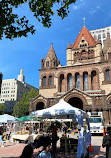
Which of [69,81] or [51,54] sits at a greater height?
[51,54]

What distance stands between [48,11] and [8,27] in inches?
91.0

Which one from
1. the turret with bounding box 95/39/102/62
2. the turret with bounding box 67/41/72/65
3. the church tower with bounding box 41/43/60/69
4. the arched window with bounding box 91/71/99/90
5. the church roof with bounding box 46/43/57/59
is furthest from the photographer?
the turret with bounding box 67/41/72/65

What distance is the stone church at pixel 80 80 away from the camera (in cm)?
2811

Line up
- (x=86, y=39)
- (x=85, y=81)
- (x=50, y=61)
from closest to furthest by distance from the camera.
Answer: (x=85, y=81), (x=50, y=61), (x=86, y=39)

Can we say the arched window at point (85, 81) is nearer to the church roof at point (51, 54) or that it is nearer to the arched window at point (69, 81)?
the arched window at point (69, 81)

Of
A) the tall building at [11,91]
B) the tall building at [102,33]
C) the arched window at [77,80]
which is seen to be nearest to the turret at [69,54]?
the arched window at [77,80]

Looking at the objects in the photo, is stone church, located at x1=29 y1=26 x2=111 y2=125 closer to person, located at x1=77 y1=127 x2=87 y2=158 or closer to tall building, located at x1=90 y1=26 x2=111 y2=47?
person, located at x1=77 y1=127 x2=87 y2=158

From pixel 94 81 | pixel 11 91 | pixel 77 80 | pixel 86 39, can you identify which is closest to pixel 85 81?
pixel 77 80

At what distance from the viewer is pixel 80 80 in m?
34.1

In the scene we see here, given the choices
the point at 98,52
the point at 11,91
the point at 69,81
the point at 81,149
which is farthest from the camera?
the point at 11,91

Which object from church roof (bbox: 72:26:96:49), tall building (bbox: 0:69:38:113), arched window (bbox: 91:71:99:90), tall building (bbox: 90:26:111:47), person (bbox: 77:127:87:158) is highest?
tall building (bbox: 90:26:111:47)

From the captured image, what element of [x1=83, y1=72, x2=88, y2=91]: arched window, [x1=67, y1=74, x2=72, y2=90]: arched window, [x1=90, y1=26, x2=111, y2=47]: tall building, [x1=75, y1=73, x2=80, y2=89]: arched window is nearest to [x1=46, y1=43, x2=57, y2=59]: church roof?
[x1=67, y1=74, x2=72, y2=90]: arched window

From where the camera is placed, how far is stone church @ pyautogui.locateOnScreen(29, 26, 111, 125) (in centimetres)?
2811

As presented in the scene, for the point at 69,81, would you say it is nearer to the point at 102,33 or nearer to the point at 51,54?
the point at 51,54
